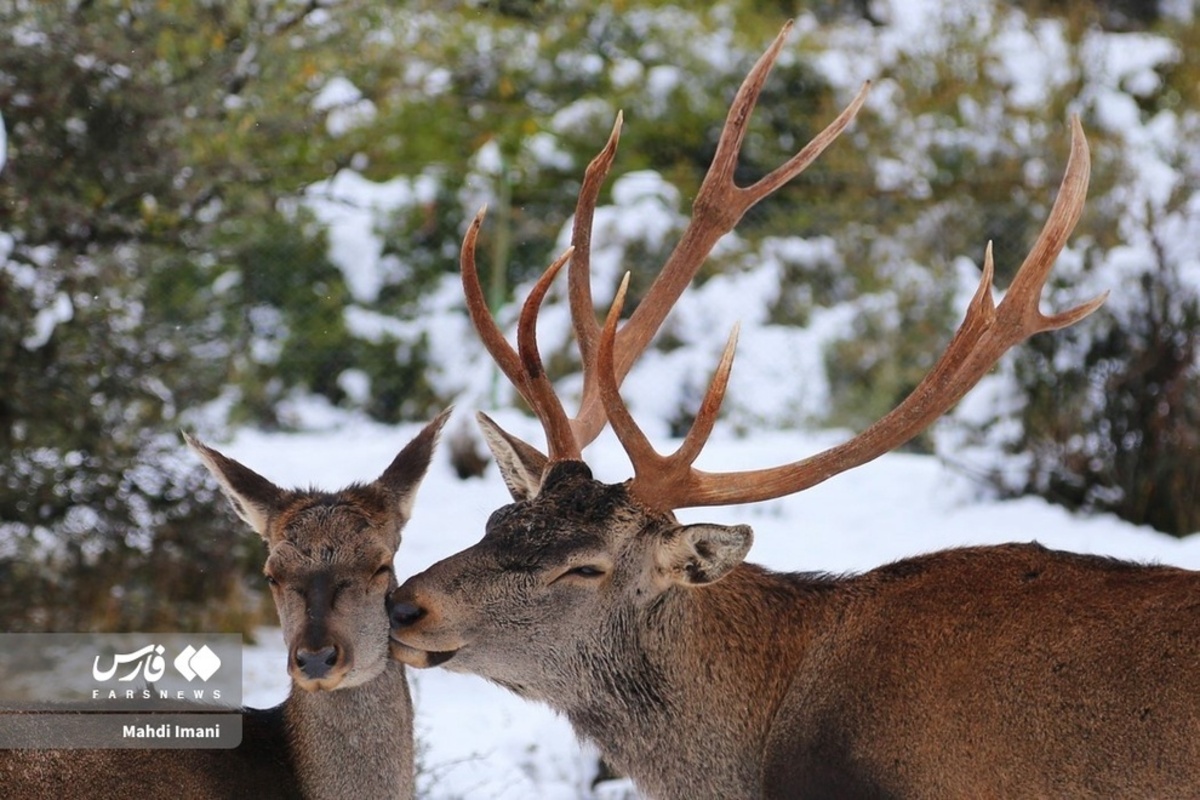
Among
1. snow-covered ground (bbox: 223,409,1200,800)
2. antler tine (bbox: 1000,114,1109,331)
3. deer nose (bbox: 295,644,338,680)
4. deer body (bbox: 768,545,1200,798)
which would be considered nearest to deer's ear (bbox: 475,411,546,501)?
deer nose (bbox: 295,644,338,680)

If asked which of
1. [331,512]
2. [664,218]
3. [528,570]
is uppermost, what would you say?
[664,218]

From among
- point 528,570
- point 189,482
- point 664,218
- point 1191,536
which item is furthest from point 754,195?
point 664,218

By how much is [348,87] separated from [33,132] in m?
2.68

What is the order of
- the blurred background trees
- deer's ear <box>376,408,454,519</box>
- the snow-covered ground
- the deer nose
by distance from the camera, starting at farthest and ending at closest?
the blurred background trees
the snow-covered ground
deer's ear <box>376,408,454,519</box>
the deer nose

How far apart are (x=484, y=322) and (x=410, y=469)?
0.50 meters

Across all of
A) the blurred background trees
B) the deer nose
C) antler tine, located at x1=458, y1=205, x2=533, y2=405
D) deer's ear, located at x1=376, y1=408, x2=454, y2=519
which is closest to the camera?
the deer nose

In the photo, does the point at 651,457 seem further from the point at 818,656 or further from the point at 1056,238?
the point at 1056,238

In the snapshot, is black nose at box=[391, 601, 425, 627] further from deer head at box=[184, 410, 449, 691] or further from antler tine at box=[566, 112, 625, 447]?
antler tine at box=[566, 112, 625, 447]

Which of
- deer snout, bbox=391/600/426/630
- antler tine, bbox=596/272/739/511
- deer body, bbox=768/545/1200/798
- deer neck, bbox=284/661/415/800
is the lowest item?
deer body, bbox=768/545/1200/798

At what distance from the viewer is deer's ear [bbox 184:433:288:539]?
4480mm

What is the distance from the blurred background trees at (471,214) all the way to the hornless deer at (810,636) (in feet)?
13.6

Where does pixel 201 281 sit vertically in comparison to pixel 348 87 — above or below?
below

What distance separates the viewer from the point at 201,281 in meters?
10.0

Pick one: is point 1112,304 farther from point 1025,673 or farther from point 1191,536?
point 1025,673
